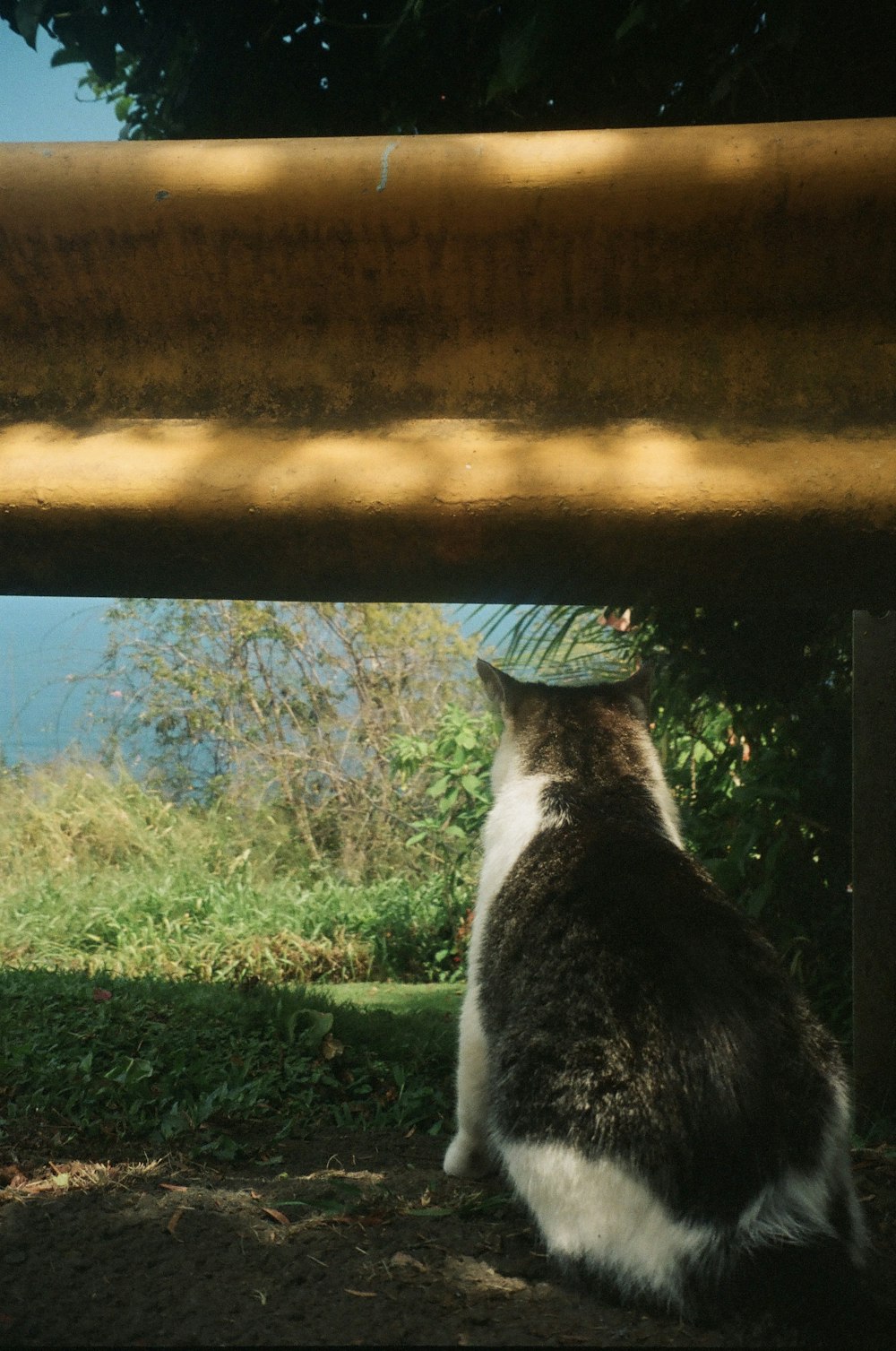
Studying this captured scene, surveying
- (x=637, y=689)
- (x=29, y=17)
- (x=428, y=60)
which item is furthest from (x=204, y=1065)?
(x=428, y=60)

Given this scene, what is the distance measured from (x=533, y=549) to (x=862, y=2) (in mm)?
2381

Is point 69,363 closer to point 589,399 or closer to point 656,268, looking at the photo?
point 589,399

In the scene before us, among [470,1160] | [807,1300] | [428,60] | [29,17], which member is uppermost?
[428,60]

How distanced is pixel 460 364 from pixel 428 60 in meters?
1.76

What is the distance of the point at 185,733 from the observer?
299 inches

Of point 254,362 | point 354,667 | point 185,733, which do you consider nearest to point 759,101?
point 254,362

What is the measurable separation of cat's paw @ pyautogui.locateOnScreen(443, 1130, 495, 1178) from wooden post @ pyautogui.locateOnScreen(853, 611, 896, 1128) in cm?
141

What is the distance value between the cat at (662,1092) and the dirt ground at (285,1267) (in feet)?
0.42

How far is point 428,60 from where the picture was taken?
9.95 feet

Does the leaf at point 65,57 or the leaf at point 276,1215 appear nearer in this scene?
the leaf at point 276,1215

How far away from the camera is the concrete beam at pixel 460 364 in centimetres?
170

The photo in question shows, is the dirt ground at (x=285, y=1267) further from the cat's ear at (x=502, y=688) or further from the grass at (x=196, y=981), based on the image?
the cat's ear at (x=502, y=688)

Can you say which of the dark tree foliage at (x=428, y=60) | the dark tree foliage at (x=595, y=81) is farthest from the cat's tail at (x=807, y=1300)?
the dark tree foliage at (x=428, y=60)

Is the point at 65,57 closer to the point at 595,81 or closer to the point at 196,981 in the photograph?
the point at 595,81
